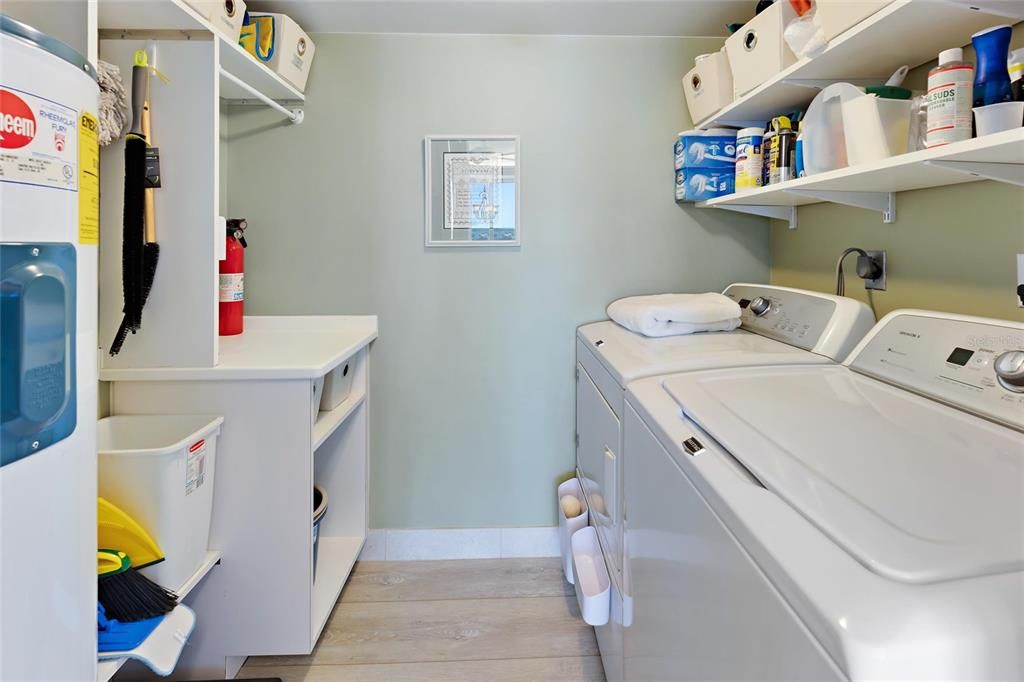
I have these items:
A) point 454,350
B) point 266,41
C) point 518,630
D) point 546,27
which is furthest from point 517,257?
point 518,630

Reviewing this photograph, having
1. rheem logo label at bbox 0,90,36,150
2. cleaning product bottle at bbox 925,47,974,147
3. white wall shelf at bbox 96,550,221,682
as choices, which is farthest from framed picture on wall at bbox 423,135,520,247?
rheem logo label at bbox 0,90,36,150

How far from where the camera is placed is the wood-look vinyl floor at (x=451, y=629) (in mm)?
1700

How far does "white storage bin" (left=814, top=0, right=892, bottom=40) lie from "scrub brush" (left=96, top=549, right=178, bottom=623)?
1936 mm

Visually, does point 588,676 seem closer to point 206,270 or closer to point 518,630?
point 518,630

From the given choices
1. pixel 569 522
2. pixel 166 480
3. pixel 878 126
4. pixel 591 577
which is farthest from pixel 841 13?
pixel 166 480

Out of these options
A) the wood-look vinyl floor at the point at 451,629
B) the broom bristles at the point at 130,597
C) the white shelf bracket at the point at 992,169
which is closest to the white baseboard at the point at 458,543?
the wood-look vinyl floor at the point at 451,629

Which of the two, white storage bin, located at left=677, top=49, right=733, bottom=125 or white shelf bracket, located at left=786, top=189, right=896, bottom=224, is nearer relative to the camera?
white shelf bracket, located at left=786, top=189, right=896, bottom=224

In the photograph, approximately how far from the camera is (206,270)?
1504 mm

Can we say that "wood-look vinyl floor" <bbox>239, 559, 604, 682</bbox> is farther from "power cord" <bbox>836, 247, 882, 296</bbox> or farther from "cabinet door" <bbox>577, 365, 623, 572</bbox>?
"power cord" <bbox>836, 247, 882, 296</bbox>

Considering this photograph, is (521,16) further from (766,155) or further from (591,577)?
(591,577)

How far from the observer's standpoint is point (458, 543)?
234 cm

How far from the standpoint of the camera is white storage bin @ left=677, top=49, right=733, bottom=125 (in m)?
1.92

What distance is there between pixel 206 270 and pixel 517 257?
1137 mm

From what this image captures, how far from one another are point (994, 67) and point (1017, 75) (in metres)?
0.04
